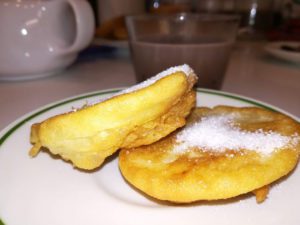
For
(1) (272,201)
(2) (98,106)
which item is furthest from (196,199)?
(2) (98,106)

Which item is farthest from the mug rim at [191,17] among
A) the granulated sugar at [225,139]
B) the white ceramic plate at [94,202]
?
the white ceramic plate at [94,202]

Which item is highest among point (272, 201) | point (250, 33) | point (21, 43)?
point (21, 43)

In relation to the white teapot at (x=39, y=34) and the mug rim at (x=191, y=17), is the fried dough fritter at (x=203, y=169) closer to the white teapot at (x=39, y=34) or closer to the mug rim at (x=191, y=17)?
the mug rim at (x=191, y=17)

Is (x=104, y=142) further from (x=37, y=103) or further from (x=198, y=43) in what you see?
(x=198, y=43)

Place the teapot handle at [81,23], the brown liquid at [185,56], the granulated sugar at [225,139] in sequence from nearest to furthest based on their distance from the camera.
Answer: the granulated sugar at [225,139]
the brown liquid at [185,56]
the teapot handle at [81,23]

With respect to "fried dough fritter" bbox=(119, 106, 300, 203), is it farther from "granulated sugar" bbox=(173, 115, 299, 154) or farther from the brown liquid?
the brown liquid

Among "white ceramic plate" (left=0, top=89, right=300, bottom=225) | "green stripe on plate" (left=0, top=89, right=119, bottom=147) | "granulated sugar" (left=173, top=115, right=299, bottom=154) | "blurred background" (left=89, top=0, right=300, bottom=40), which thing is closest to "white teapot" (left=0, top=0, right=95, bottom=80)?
"green stripe on plate" (left=0, top=89, right=119, bottom=147)

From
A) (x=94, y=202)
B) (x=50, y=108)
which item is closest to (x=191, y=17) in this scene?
(x=50, y=108)

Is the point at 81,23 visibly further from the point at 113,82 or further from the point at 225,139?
the point at 225,139
